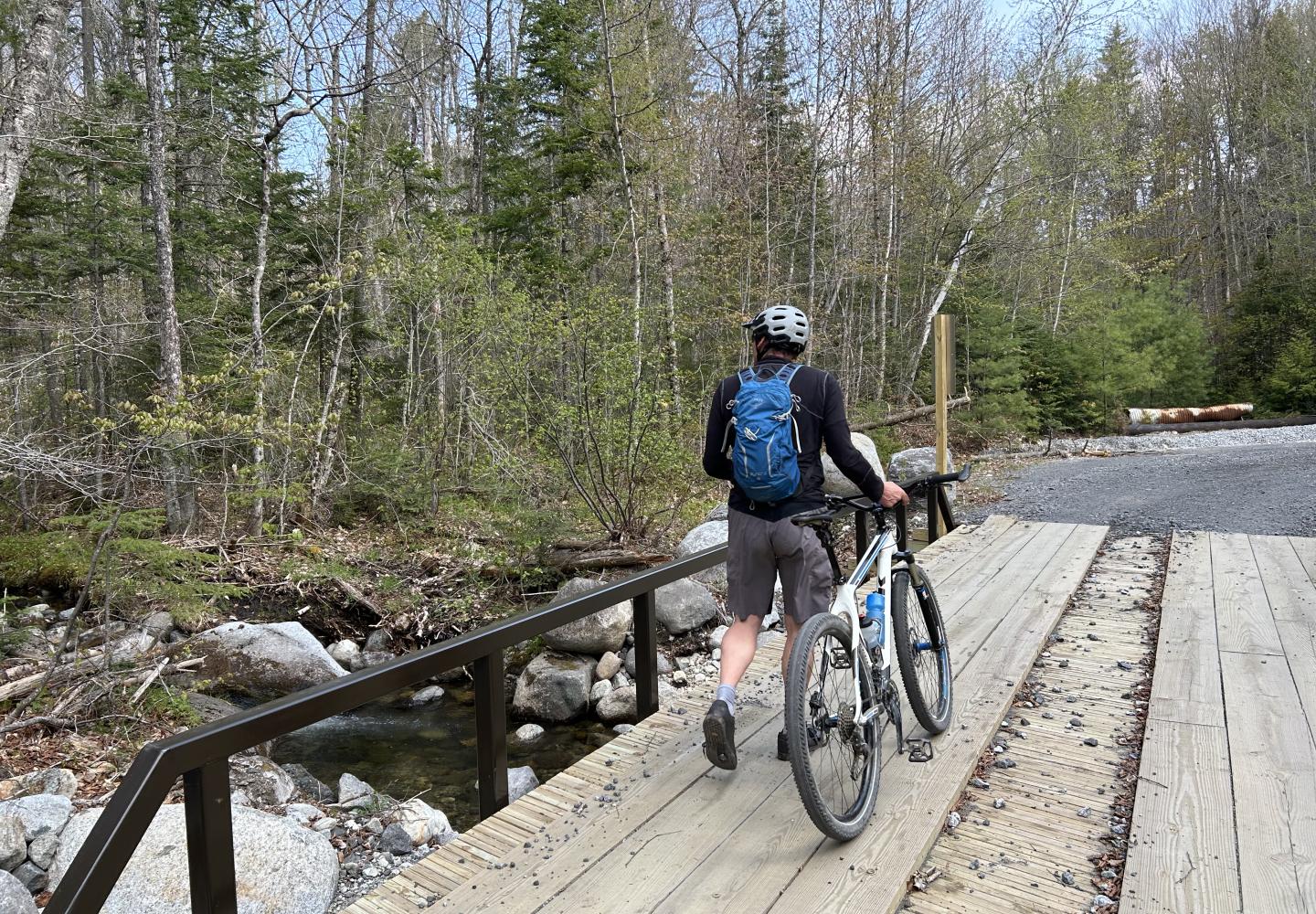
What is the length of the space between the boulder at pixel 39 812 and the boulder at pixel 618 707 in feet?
11.4

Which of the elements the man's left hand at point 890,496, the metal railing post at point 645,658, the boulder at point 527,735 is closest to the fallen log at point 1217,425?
the boulder at point 527,735

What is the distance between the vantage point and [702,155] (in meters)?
14.8

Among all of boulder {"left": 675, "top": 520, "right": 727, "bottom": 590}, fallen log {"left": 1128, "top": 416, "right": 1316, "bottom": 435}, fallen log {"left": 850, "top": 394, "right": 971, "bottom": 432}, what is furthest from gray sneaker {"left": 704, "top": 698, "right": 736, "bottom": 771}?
fallen log {"left": 1128, "top": 416, "right": 1316, "bottom": 435}

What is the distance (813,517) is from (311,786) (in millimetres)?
4156

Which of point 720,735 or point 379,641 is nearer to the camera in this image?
point 720,735

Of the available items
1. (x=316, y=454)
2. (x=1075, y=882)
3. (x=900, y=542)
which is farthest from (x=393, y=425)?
(x=1075, y=882)

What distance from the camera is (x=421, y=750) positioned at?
6.03 meters

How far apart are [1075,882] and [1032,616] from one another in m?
2.69

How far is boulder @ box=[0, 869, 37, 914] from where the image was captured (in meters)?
3.03

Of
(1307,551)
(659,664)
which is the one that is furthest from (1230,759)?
(659,664)

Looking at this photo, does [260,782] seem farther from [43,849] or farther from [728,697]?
[728,697]

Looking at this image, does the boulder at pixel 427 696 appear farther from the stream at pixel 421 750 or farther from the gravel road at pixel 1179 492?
the gravel road at pixel 1179 492

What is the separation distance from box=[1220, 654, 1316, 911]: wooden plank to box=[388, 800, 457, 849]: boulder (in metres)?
3.34

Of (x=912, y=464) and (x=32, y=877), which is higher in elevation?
(x=912, y=464)
